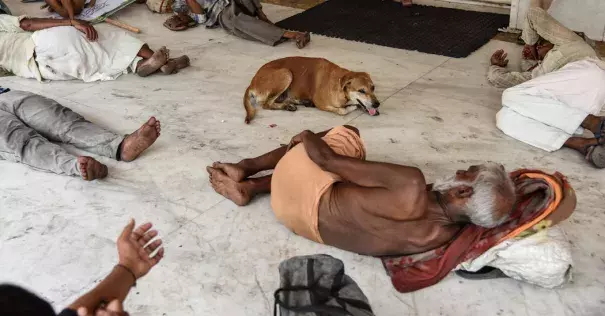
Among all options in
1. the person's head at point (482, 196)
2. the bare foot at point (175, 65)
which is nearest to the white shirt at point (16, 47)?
the bare foot at point (175, 65)

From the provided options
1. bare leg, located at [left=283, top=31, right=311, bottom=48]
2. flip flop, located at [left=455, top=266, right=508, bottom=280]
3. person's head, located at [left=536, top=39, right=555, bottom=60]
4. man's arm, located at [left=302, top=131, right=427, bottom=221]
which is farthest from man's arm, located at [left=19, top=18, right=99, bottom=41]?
flip flop, located at [left=455, top=266, right=508, bottom=280]

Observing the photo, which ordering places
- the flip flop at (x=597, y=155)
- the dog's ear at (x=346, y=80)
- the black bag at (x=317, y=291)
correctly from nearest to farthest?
1. the black bag at (x=317, y=291)
2. the flip flop at (x=597, y=155)
3. the dog's ear at (x=346, y=80)

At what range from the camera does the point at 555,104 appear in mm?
3527

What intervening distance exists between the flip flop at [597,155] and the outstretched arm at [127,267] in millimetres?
2470

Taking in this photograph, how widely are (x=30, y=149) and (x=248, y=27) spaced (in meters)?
2.47

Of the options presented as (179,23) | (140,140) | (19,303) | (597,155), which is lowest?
(179,23)

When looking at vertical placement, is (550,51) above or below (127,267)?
below

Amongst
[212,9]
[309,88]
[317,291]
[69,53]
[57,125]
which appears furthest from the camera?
[212,9]

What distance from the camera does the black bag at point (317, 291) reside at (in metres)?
2.06

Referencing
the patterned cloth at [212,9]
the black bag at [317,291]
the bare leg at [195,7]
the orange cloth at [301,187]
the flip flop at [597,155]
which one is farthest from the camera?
the bare leg at [195,7]

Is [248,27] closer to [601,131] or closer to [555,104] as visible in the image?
[555,104]

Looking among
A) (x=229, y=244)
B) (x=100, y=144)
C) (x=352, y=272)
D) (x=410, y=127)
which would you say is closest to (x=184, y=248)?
(x=229, y=244)

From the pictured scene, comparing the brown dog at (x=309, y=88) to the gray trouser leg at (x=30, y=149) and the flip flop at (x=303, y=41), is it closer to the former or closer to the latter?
the flip flop at (x=303, y=41)

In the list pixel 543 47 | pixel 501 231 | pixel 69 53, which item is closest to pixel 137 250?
pixel 501 231
